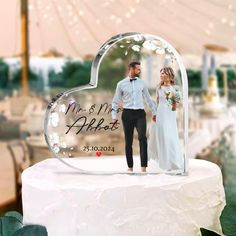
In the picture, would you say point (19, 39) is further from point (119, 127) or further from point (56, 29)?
point (119, 127)

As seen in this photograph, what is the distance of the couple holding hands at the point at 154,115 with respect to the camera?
1.44 m

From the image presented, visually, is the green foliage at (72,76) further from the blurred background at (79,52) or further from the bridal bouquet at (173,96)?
the bridal bouquet at (173,96)

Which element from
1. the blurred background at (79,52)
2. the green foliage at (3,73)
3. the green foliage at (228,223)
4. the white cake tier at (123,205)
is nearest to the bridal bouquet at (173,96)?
the white cake tier at (123,205)

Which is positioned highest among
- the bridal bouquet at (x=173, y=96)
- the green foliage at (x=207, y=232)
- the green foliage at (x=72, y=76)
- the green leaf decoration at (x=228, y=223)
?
the green foliage at (x=72, y=76)

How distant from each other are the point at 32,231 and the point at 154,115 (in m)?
0.49

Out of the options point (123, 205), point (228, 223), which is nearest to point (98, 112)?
point (123, 205)

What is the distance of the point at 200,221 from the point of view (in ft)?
4.46

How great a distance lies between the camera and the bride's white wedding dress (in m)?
1.45

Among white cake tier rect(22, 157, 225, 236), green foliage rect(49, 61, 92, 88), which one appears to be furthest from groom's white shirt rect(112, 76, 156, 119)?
green foliage rect(49, 61, 92, 88)

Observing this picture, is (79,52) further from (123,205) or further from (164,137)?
(123,205)

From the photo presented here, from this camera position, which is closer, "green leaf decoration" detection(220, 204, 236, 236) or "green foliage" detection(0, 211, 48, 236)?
"green foliage" detection(0, 211, 48, 236)

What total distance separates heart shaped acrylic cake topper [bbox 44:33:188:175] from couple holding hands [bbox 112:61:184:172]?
2cm

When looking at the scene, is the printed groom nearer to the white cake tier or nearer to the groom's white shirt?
the groom's white shirt

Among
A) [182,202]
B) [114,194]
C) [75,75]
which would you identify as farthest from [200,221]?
[75,75]
